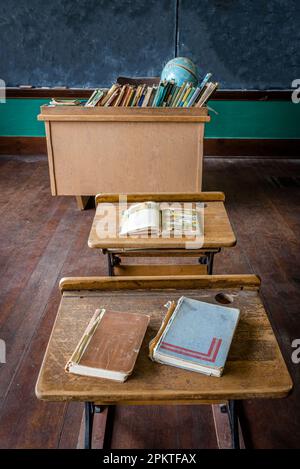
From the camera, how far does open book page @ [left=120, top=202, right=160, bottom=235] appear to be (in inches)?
61.1

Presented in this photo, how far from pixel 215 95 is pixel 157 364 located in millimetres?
Answer: 4421

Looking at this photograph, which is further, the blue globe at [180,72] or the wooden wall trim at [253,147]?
the wooden wall trim at [253,147]

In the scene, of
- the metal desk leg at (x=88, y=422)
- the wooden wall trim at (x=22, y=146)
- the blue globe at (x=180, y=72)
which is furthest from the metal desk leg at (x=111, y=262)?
the wooden wall trim at (x=22, y=146)

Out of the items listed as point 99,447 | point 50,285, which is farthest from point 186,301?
point 50,285

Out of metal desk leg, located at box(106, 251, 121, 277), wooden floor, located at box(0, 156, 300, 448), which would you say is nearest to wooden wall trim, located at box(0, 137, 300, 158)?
wooden floor, located at box(0, 156, 300, 448)

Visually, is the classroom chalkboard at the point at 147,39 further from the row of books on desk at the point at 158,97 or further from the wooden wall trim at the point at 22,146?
the row of books on desk at the point at 158,97

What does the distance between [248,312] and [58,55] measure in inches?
178

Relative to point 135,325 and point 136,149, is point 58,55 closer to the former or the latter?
point 136,149

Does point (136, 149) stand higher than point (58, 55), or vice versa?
point (58, 55)

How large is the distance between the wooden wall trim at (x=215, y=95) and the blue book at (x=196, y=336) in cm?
422

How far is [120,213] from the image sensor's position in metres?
1.78

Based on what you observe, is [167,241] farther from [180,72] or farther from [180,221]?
[180,72]

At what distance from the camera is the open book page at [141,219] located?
155 centimetres

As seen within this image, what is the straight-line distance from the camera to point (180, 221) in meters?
1.63
